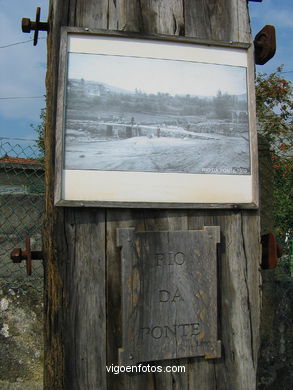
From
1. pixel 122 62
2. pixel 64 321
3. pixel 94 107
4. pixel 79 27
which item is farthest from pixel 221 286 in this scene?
pixel 79 27

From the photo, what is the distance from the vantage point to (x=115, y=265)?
1.67m

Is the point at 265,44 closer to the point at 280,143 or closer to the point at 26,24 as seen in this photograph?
the point at 26,24

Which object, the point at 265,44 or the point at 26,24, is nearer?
the point at 26,24

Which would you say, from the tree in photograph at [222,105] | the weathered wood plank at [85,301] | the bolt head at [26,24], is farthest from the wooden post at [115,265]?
the tree in photograph at [222,105]

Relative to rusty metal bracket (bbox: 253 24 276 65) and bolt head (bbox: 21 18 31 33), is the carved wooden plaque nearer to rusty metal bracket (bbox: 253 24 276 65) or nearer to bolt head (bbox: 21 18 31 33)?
rusty metal bracket (bbox: 253 24 276 65)

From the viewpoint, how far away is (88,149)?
1645 millimetres

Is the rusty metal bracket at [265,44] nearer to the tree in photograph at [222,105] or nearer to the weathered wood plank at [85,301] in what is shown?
the tree in photograph at [222,105]

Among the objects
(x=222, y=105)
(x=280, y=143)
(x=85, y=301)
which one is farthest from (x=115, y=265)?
(x=280, y=143)

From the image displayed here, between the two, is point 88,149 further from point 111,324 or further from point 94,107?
point 111,324

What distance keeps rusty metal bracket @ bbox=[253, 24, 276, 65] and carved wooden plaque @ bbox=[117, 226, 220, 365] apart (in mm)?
827

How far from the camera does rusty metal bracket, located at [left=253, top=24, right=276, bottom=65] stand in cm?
186

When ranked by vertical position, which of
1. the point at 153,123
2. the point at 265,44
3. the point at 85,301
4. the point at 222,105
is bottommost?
the point at 85,301

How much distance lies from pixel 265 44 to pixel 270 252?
93cm

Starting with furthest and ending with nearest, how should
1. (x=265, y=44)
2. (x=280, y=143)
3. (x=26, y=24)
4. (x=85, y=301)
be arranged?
1. (x=280, y=143)
2. (x=265, y=44)
3. (x=26, y=24)
4. (x=85, y=301)
